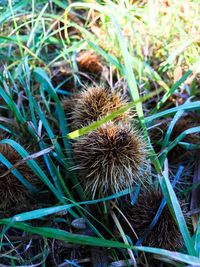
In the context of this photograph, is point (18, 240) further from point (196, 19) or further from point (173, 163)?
point (196, 19)

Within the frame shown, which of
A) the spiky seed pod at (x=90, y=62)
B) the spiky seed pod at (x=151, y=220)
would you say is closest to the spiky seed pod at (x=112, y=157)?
the spiky seed pod at (x=151, y=220)

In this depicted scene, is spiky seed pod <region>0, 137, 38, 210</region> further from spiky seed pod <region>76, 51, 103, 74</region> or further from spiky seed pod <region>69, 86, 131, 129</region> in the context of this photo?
spiky seed pod <region>76, 51, 103, 74</region>

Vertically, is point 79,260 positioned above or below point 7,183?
below

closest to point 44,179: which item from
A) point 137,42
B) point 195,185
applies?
point 195,185

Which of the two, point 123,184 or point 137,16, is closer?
point 123,184

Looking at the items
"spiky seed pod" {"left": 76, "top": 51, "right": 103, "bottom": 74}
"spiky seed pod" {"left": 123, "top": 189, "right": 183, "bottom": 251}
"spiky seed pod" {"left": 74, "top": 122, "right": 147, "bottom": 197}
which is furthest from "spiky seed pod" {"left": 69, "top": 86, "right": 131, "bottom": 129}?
"spiky seed pod" {"left": 76, "top": 51, "right": 103, "bottom": 74}

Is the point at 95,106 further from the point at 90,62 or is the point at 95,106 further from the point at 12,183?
the point at 90,62

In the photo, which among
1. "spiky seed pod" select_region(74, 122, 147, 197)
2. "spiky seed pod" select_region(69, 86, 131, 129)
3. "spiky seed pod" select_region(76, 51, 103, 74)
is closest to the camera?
"spiky seed pod" select_region(74, 122, 147, 197)

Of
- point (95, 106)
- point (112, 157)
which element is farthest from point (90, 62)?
point (112, 157)
